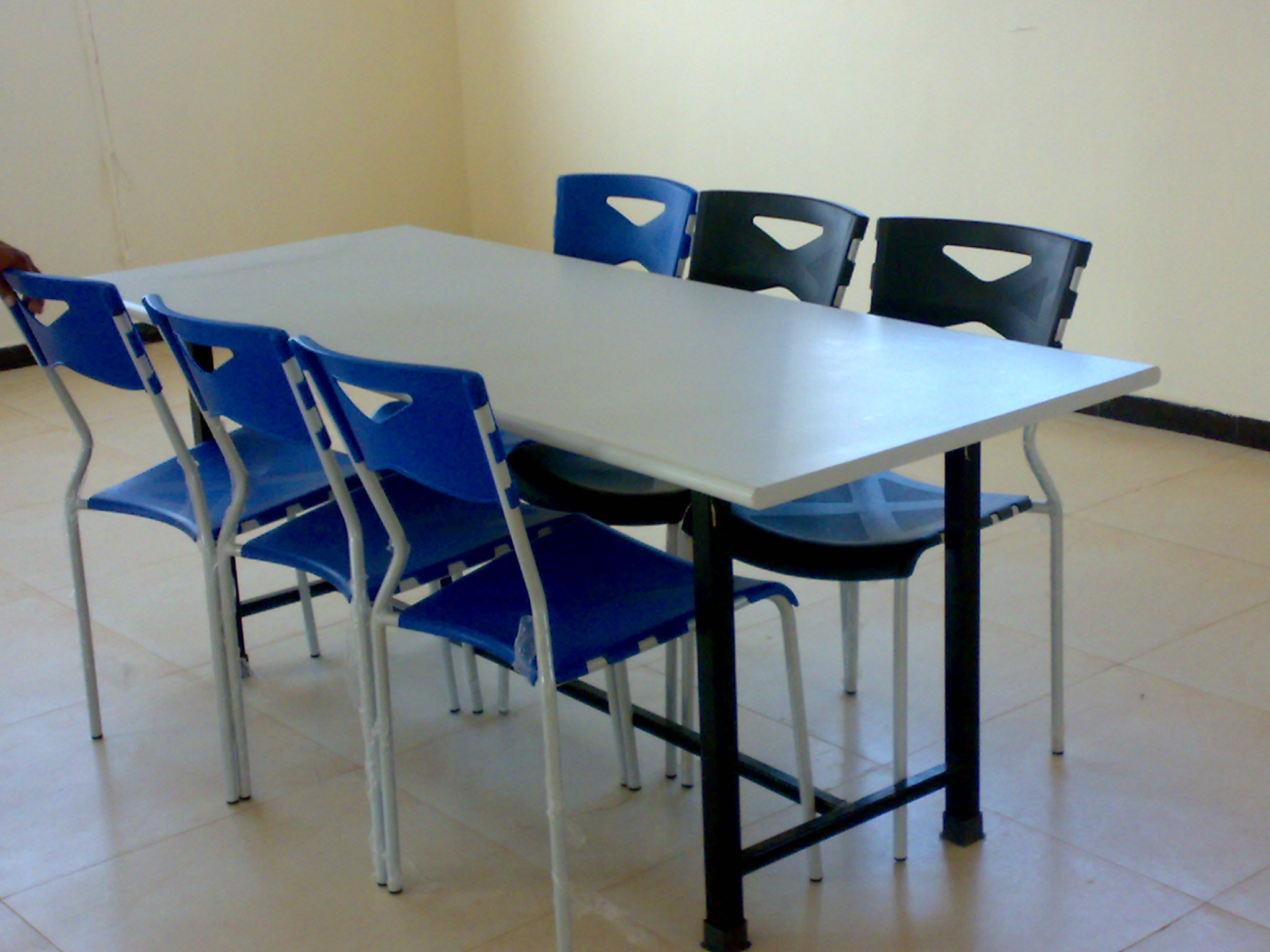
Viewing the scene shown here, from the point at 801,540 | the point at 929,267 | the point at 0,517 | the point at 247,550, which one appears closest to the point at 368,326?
the point at 247,550

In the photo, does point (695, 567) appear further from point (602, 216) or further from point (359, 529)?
point (602, 216)

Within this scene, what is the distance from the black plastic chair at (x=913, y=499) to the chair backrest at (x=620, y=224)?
0.53 metres

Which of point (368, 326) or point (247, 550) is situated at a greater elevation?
point (368, 326)

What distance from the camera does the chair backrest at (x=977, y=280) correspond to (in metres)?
2.20

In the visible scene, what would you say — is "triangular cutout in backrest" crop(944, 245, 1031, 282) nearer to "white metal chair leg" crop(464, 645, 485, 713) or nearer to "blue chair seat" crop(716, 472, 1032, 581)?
"blue chair seat" crop(716, 472, 1032, 581)

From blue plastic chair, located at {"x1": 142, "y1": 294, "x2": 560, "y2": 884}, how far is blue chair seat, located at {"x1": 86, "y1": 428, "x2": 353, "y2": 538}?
7cm

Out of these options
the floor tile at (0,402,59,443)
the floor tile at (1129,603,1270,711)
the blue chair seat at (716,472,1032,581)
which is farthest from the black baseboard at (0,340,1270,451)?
the floor tile at (0,402,59,443)

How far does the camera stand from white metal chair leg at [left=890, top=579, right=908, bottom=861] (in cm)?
204

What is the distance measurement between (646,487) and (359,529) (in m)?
0.57

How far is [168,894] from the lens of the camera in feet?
6.79

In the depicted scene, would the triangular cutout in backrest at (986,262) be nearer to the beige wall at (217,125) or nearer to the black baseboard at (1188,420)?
the black baseboard at (1188,420)

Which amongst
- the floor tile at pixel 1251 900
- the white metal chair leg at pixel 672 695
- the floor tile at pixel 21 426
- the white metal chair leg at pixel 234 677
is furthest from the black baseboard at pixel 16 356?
the floor tile at pixel 1251 900

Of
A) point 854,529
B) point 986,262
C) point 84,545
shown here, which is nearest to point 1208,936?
point 854,529

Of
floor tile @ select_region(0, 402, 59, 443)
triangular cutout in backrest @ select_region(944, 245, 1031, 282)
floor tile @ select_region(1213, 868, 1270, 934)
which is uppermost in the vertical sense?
triangular cutout in backrest @ select_region(944, 245, 1031, 282)
